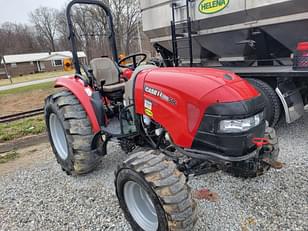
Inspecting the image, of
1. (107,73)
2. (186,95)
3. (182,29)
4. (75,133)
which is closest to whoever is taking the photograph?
(186,95)

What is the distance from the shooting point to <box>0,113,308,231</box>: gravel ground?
2068 millimetres

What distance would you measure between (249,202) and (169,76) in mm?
1329

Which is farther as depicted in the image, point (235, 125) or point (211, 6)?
point (211, 6)

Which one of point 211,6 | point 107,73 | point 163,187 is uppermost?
point 211,6

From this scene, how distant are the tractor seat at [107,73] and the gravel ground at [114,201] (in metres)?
0.99

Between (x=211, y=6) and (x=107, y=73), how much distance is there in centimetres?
214

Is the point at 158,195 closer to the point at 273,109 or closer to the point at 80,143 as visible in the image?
the point at 80,143

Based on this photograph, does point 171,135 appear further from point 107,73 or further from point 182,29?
point 182,29

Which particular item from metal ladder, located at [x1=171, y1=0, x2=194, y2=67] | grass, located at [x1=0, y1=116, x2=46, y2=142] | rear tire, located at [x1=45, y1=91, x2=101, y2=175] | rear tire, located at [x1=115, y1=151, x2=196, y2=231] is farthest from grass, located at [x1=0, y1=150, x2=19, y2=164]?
metal ladder, located at [x1=171, y1=0, x2=194, y2=67]

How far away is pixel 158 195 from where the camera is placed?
64.4 inches

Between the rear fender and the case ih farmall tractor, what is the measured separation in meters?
0.01

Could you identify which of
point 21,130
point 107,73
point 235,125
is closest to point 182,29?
point 107,73

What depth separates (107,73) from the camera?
3.17m

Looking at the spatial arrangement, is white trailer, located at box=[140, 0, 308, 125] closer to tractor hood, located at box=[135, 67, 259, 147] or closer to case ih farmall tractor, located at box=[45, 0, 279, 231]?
case ih farmall tractor, located at box=[45, 0, 279, 231]
